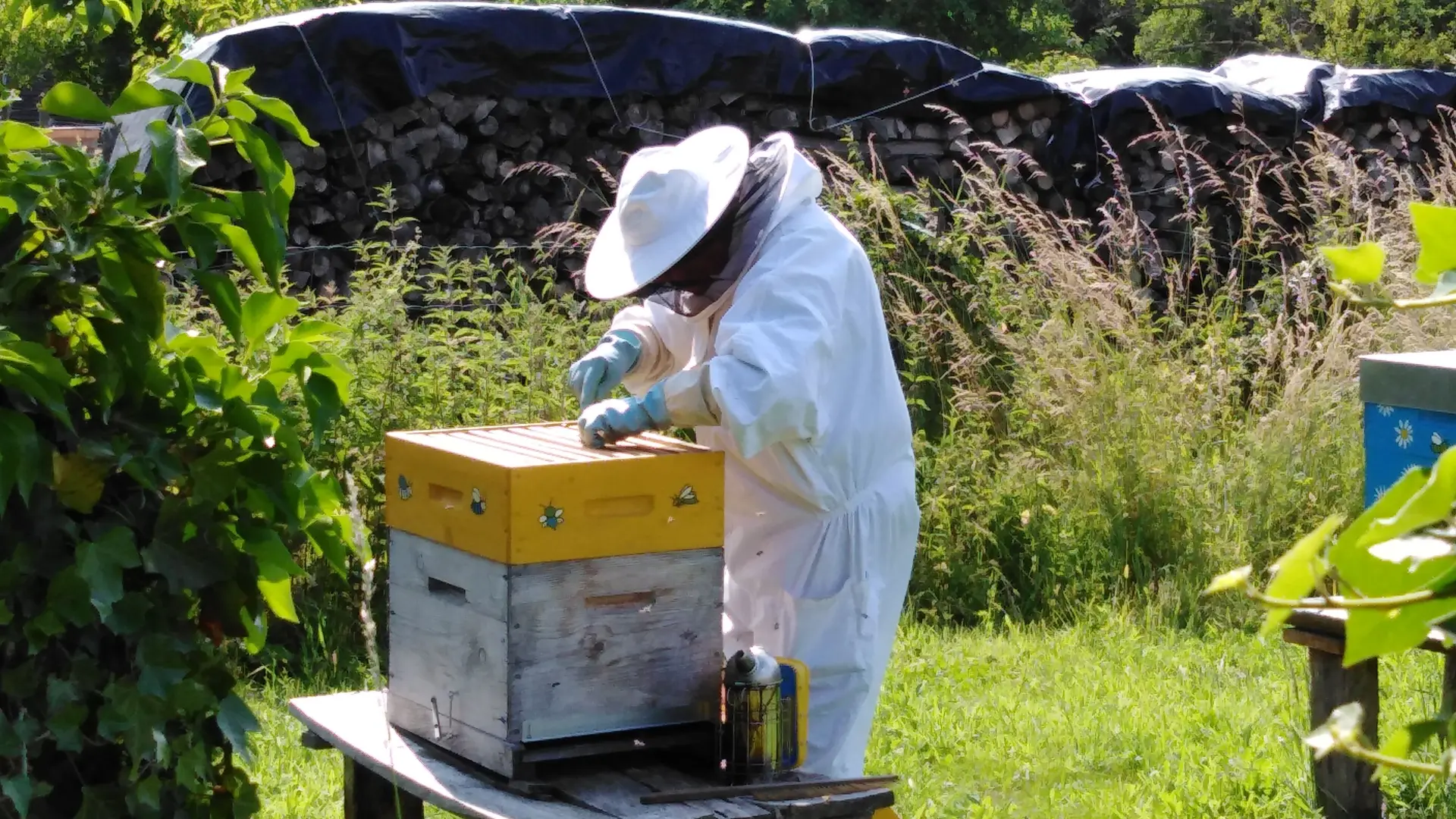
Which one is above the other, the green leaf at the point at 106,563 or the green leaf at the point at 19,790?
the green leaf at the point at 106,563

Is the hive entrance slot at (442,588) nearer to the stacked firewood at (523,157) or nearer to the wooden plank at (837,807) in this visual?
the wooden plank at (837,807)

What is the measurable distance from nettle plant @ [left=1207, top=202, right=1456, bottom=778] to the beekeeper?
6.51 ft

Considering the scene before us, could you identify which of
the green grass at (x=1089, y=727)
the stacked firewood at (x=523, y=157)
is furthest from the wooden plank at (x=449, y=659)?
the stacked firewood at (x=523, y=157)

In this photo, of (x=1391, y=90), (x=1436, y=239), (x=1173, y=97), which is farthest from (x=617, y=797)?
(x=1391, y=90)

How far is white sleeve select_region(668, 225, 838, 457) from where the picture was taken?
2.46 m

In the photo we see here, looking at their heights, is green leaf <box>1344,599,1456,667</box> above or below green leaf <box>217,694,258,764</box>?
above

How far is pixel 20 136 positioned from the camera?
195 centimetres

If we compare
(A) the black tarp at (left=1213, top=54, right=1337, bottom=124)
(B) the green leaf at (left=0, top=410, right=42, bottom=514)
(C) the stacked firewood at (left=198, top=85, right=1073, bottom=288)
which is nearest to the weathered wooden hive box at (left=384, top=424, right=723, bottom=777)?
(B) the green leaf at (left=0, top=410, right=42, bottom=514)

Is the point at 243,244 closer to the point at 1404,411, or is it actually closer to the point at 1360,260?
the point at 1360,260

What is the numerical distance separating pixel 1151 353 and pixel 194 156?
4622 mm

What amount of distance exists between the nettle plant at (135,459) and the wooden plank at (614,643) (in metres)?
0.37

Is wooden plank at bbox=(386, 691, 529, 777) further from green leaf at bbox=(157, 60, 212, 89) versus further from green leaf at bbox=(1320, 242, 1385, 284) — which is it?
green leaf at bbox=(1320, 242, 1385, 284)

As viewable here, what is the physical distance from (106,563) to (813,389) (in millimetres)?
1132

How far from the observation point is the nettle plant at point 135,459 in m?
1.94
